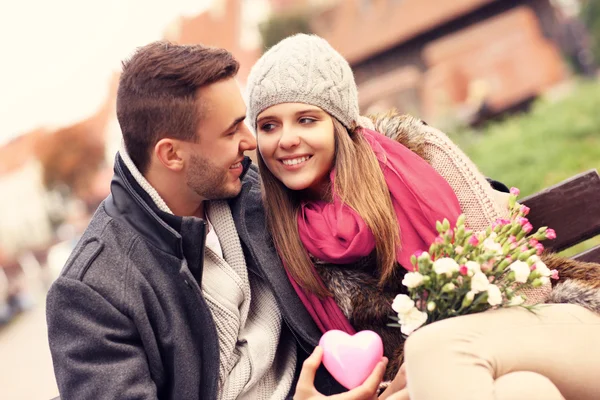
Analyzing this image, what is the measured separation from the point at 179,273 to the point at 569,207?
1.49 m

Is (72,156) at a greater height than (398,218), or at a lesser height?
greater

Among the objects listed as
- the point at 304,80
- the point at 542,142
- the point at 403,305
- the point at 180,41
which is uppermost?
the point at 180,41

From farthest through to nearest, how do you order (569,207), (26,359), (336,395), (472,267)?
1. (26,359)
2. (569,207)
3. (336,395)
4. (472,267)

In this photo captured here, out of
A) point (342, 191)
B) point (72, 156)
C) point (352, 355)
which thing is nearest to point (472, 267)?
point (352, 355)

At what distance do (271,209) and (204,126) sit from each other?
0.40 meters

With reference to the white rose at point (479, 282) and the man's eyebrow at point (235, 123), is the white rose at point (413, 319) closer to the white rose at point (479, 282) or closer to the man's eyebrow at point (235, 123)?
the white rose at point (479, 282)

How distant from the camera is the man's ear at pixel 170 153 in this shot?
2299 mm

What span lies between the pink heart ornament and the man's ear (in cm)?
77

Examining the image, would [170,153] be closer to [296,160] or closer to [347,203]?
[296,160]

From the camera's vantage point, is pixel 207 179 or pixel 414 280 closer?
pixel 414 280

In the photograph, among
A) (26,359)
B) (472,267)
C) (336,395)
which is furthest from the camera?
(26,359)

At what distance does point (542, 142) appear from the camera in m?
6.74

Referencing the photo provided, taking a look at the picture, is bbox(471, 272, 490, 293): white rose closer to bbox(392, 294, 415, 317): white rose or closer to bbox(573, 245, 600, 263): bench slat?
bbox(392, 294, 415, 317): white rose

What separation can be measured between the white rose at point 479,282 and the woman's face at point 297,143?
72 centimetres
